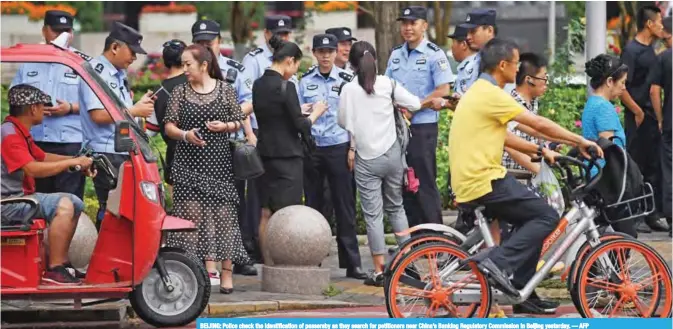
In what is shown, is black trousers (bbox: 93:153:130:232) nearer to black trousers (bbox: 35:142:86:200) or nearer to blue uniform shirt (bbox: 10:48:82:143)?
black trousers (bbox: 35:142:86:200)

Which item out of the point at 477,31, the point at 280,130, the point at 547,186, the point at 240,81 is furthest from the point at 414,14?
the point at 547,186

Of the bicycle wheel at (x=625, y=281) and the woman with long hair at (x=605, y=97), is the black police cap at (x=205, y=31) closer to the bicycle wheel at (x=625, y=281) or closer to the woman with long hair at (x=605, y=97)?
the woman with long hair at (x=605, y=97)

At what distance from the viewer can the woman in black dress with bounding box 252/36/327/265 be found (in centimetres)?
1240

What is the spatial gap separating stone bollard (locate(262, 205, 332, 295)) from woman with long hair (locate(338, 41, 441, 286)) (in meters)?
0.52

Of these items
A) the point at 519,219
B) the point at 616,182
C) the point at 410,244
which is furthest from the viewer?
the point at 616,182

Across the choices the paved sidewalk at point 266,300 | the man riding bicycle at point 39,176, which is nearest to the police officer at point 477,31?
the paved sidewalk at point 266,300

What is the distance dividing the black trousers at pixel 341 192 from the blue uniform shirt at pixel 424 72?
74 cm

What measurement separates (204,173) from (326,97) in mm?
1791

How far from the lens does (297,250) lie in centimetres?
1202

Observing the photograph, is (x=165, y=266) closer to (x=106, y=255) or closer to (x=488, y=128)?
(x=106, y=255)

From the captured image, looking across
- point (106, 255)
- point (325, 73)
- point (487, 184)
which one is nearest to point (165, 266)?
point (106, 255)

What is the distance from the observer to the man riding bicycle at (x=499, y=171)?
33.4 feet

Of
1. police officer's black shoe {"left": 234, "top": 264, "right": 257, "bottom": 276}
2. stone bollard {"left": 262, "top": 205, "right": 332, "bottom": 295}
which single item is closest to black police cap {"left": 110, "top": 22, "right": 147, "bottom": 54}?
stone bollard {"left": 262, "top": 205, "right": 332, "bottom": 295}

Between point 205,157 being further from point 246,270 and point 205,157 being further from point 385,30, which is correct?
point 385,30
